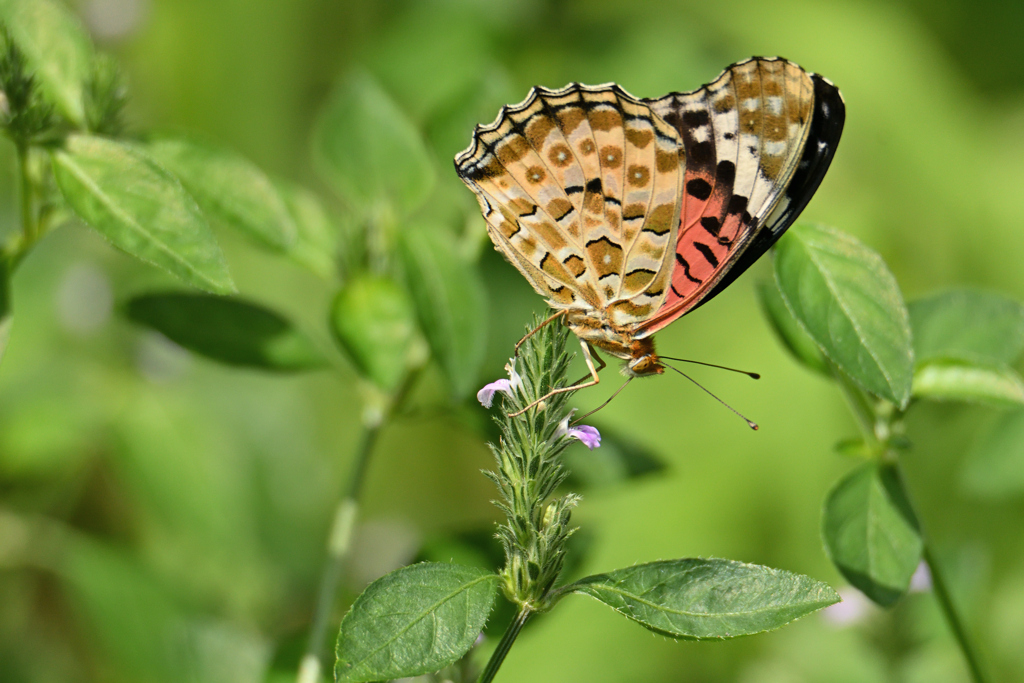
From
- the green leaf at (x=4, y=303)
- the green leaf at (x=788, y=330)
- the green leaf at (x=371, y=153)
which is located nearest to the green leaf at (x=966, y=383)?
the green leaf at (x=788, y=330)

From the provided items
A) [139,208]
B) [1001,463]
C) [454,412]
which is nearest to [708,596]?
[454,412]

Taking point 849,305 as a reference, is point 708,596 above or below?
below

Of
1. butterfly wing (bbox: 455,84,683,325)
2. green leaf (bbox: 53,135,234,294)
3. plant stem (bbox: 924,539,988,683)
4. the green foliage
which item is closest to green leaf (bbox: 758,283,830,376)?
butterfly wing (bbox: 455,84,683,325)

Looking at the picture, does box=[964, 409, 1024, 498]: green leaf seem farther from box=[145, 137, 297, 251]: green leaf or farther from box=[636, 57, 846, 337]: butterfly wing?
box=[145, 137, 297, 251]: green leaf

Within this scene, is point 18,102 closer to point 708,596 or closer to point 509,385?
point 509,385

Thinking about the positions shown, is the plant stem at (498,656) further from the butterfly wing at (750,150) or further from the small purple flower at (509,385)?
the butterfly wing at (750,150)
